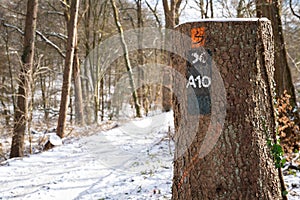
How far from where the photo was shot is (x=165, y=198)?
329 cm

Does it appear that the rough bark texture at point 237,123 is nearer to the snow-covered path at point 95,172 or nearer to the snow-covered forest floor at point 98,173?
the snow-covered forest floor at point 98,173

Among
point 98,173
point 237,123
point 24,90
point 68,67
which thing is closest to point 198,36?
point 237,123

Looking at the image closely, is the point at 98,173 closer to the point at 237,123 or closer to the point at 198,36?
the point at 237,123

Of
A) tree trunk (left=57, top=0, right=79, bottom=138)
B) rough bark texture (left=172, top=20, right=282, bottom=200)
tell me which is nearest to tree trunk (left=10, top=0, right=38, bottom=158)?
tree trunk (left=57, top=0, right=79, bottom=138)

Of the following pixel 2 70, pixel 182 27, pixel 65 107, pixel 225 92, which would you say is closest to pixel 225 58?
pixel 225 92

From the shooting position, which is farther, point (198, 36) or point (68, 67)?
point (68, 67)

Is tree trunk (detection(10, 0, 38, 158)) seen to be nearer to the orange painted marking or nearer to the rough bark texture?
the orange painted marking

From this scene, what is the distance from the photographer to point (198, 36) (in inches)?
74.3

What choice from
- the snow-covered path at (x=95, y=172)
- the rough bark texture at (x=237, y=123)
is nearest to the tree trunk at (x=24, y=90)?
the snow-covered path at (x=95, y=172)

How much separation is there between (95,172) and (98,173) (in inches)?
3.5

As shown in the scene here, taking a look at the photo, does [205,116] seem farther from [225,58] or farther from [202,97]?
[225,58]

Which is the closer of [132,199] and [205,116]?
[205,116]

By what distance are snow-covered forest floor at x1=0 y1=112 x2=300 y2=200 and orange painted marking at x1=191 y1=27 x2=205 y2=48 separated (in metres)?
1.92

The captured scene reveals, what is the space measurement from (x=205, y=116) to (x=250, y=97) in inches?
12.9
